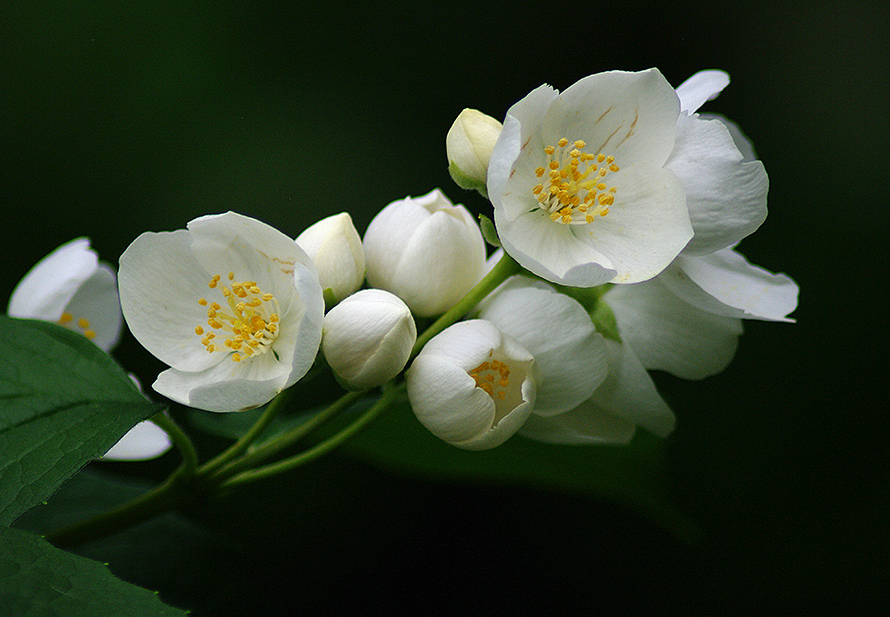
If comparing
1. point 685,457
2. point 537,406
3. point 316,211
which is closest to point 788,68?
point 685,457

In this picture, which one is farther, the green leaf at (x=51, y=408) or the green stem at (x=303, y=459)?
the green stem at (x=303, y=459)

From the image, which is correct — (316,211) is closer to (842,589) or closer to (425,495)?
(425,495)

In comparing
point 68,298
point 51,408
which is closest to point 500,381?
point 51,408

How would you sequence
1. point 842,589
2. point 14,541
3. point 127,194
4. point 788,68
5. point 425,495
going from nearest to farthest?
point 14,541, point 842,589, point 425,495, point 127,194, point 788,68

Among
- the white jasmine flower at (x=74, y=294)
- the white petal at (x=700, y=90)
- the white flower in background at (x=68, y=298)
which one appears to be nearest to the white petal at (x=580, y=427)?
the white petal at (x=700, y=90)

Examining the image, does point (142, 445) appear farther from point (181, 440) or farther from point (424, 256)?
point (424, 256)

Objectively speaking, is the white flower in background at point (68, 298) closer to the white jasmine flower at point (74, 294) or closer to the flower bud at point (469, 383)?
the white jasmine flower at point (74, 294)
